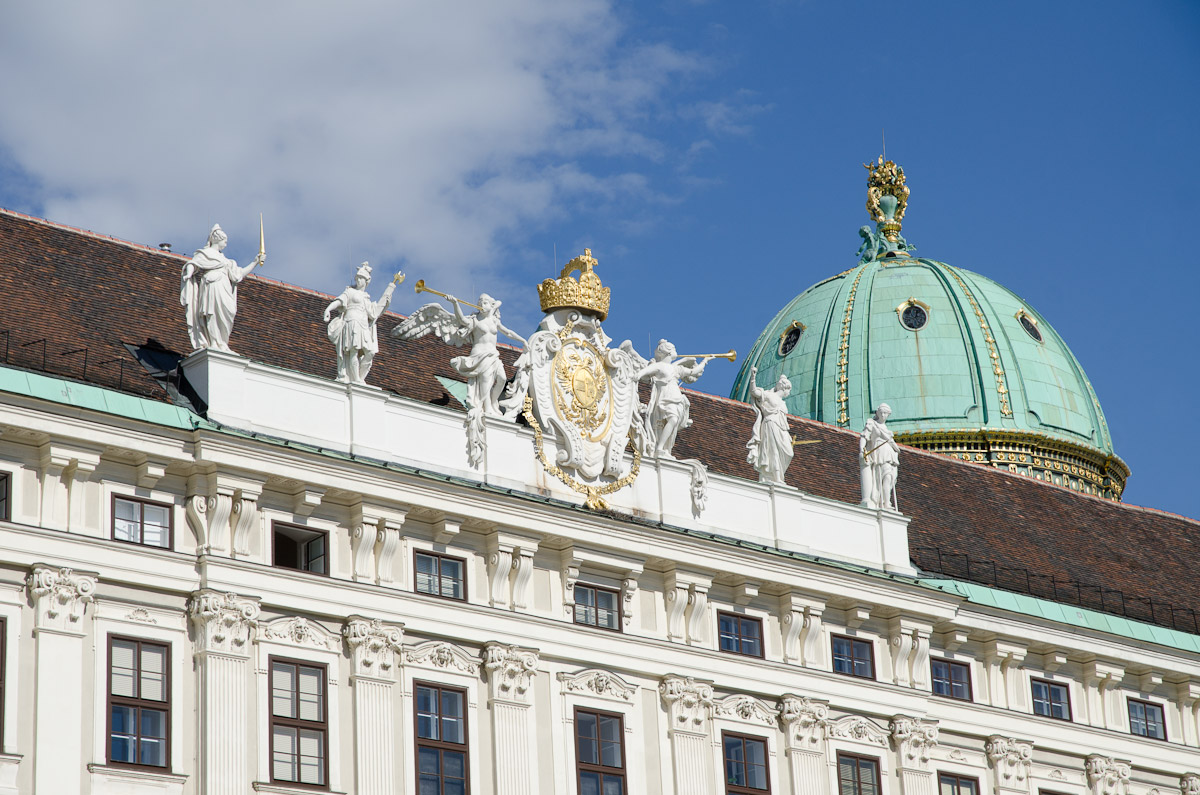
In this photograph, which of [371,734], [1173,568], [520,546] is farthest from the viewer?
[1173,568]

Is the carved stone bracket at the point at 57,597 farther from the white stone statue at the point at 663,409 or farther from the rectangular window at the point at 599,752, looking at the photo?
the white stone statue at the point at 663,409

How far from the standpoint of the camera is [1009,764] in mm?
46906

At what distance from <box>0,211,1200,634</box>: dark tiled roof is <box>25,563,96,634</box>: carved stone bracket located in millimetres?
3587

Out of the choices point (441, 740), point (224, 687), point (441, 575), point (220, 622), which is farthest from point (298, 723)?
point (441, 575)

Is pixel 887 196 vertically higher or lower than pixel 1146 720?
higher

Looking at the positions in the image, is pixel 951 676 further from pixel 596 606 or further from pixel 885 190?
pixel 885 190

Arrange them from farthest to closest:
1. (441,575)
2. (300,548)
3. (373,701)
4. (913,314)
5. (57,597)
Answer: (913,314) < (441,575) < (300,548) < (373,701) < (57,597)

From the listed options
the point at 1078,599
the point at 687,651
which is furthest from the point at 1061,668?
the point at 687,651

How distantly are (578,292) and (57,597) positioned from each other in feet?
40.8

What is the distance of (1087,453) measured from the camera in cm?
6956

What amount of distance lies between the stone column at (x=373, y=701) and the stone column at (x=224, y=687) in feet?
6.29

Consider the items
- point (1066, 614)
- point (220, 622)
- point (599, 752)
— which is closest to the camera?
point (220, 622)

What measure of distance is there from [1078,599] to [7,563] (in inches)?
983

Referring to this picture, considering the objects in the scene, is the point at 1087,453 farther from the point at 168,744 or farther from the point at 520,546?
the point at 168,744
